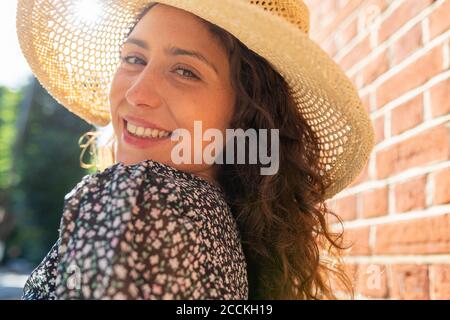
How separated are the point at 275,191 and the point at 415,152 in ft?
1.52

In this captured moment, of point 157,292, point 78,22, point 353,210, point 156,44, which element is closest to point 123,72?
point 156,44

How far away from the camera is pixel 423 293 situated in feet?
4.77

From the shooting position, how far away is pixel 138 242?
1.00 m

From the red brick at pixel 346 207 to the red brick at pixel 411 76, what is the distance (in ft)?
1.40

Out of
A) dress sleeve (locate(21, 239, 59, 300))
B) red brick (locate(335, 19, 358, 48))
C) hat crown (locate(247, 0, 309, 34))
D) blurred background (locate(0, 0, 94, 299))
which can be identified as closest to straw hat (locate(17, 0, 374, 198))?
hat crown (locate(247, 0, 309, 34))

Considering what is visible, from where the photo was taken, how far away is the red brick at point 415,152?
1.44m

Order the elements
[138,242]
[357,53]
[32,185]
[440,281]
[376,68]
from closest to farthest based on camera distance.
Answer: [138,242] < [440,281] < [376,68] < [357,53] < [32,185]

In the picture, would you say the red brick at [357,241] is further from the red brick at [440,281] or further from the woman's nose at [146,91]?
the woman's nose at [146,91]

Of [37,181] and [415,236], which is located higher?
[37,181]

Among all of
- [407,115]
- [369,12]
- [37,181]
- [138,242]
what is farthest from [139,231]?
[37,181]

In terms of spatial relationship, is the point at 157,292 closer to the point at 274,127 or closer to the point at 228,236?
the point at 228,236

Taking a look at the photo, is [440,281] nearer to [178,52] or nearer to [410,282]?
[410,282]

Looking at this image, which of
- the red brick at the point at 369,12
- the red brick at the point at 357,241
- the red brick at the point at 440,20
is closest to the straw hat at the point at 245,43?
the red brick at the point at 357,241

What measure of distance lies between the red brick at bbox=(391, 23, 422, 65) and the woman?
1.08 feet
